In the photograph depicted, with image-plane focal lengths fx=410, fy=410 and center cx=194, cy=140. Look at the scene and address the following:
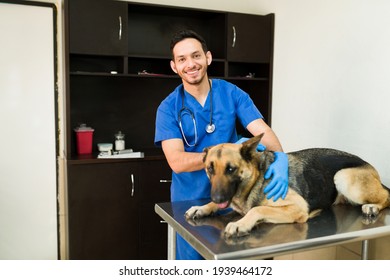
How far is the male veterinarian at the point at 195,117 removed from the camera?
1.95m

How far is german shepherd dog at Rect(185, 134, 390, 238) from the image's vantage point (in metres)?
1.49

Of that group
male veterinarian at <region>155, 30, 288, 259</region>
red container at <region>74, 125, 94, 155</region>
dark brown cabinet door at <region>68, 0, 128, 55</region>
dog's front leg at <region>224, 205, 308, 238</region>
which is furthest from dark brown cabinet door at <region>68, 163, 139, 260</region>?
dog's front leg at <region>224, 205, 308, 238</region>

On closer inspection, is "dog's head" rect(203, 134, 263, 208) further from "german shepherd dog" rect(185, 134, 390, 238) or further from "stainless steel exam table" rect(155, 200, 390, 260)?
"stainless steel exam table" rect(155, 200, 390, 260)

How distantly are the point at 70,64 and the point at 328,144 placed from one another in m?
2.00

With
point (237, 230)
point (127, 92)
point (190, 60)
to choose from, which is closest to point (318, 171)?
point (237, 230)

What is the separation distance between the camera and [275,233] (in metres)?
1.44

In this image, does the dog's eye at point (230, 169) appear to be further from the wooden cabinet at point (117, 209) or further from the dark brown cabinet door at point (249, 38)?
the dark brown cabinet door at point (249, 38)

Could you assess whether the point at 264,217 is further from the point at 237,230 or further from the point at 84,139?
the point at 84,139

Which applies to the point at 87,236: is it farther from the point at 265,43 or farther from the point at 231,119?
the point at 265,43

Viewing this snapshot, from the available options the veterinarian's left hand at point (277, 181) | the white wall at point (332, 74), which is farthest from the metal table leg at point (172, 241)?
the white wall at point (332, 74)

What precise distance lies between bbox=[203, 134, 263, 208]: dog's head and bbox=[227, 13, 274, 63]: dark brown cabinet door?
6.22 ft

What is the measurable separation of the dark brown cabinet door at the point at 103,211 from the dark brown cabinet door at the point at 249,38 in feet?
4.07

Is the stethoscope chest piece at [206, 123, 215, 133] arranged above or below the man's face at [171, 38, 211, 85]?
below

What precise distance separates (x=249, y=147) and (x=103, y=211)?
1.79m
